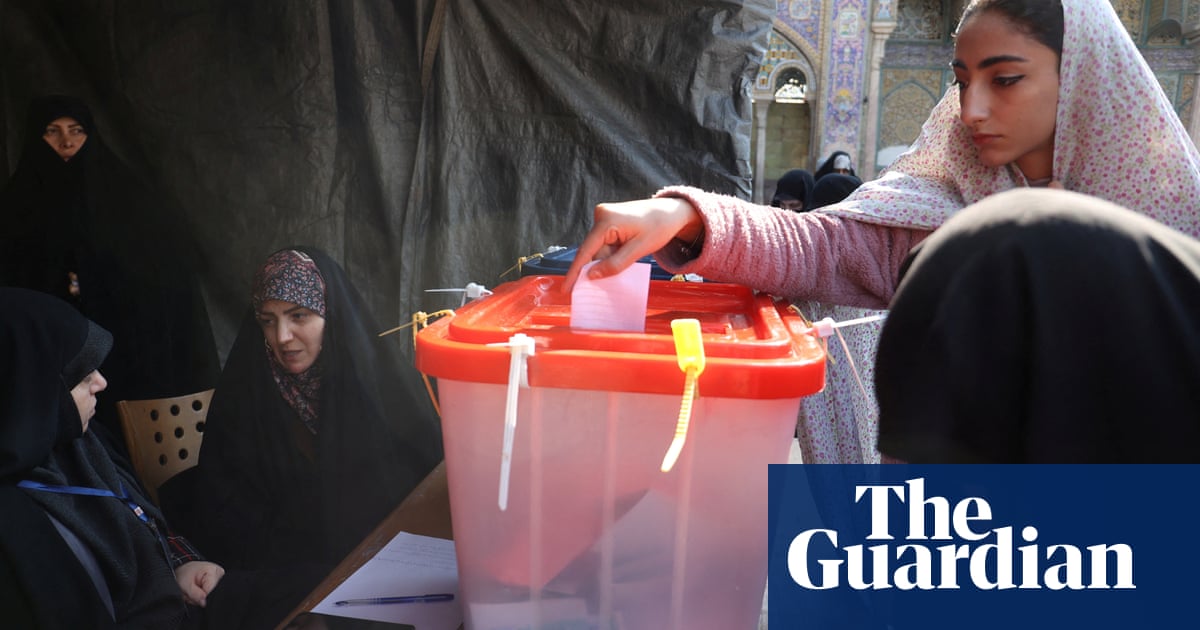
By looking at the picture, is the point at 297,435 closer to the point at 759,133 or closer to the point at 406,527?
the point at 406,527

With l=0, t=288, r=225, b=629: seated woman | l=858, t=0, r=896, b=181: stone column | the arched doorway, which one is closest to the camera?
l=0, t=288, r=225, b=629: seated woman

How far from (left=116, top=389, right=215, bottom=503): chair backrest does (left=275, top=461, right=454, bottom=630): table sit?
1.03m

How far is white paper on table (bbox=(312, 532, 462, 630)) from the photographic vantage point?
3.47 ft

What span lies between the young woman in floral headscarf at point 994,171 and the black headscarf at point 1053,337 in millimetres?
438

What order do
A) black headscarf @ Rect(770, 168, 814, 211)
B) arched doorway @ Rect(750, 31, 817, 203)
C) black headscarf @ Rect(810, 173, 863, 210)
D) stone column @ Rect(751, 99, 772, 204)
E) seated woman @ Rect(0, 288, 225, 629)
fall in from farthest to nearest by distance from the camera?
arched doorway @ Rect(750, 31, 817, 203)
stone column @ Rect(751, 99, 772, 204)
black headscarf @ Rect(770, 168, 814, 211)
black headscarf @ Rect(810, 173, 863, 210)
seated woman @ Rect(0, 288, 225, 629)

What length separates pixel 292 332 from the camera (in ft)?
6.66

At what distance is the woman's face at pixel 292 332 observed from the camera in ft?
6.66

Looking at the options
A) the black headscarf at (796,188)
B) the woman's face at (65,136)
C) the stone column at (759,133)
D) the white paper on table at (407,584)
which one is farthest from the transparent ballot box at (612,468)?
the stone column at (759,133)

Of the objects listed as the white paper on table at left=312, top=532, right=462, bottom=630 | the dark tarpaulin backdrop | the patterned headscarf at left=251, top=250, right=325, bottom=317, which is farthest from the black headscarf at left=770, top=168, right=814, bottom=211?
the white paper on table at left=312, top=532, right=462, bottom=630

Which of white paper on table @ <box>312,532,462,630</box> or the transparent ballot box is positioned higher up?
the transparent ballot box

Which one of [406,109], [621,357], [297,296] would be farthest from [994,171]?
[406,109]

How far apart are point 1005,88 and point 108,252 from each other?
286 cm

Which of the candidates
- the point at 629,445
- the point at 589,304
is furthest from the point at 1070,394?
the point at 589,304

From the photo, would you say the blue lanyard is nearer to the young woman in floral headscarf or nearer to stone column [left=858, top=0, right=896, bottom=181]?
the young woman in floral headscarf
